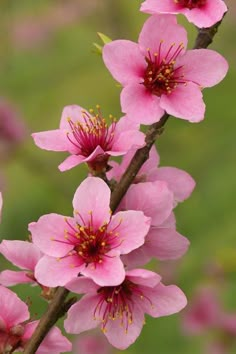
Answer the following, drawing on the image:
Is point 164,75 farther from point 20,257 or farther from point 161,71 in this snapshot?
point 20,257

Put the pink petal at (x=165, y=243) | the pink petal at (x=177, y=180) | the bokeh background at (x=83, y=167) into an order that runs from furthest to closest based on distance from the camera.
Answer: the bokeh background at (x=83, y=167), the pink petal at (x=177, y=180), the pink petal at (x=165, y=243)

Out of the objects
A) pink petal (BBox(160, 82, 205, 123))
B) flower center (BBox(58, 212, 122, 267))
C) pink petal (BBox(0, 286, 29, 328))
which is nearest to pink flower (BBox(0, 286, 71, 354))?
pink petal (BBox(0, 286, 29, 328))

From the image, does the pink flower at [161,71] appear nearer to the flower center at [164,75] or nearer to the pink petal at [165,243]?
the flower center at [164,75]

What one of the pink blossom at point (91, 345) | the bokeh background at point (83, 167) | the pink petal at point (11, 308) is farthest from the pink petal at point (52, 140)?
the pink blossom at point (91, 345)

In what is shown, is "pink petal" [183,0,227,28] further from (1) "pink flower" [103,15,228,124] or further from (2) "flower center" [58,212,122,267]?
(2) "flower center" [58,212,122,267]

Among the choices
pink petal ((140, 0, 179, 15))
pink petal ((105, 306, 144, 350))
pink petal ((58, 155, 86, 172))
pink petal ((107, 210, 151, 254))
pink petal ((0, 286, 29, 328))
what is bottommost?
pink petal ((105, 306, 144, 350))

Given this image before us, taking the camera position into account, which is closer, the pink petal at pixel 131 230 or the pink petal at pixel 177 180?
the pink petal at pixel 131 230
